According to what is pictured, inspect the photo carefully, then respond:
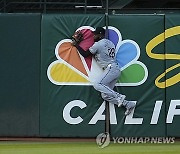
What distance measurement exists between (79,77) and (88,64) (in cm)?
34

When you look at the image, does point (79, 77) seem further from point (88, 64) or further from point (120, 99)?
point (120, 99)

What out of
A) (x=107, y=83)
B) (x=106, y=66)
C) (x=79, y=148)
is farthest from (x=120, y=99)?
(x=79, y=148)

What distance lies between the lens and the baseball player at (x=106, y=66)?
10.4 metres

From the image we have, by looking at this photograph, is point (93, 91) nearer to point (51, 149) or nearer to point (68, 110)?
point (68, 110)

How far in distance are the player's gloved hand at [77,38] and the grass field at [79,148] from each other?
210 cm

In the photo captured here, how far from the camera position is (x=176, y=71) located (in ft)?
34.7

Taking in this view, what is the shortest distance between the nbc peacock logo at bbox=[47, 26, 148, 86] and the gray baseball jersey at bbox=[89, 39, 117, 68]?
0.16 meters

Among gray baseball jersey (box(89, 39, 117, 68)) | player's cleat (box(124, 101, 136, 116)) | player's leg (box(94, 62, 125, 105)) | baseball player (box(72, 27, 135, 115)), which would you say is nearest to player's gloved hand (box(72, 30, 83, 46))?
baseball player (box(72, 27, 135, 115))

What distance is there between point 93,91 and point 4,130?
2.03 metres

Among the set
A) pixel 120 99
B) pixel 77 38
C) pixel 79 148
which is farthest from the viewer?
pixel 77 38

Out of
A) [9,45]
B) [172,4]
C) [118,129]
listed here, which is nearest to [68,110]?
[118,129]

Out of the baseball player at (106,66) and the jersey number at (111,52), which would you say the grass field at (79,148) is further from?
the jersey number at (111,52)

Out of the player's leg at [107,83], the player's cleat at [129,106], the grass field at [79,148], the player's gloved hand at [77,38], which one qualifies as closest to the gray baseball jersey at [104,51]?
the player's leg at [107,83]

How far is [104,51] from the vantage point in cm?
1041
